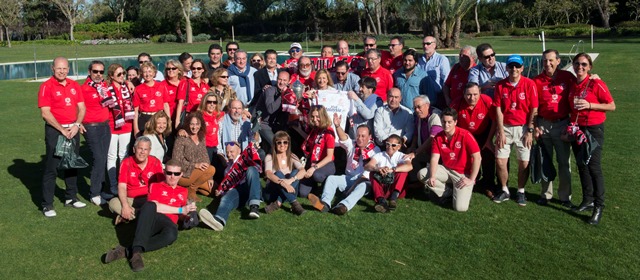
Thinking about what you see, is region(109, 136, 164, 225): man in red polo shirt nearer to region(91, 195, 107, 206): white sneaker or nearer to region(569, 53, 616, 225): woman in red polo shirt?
region(91, 195, 107, 206): white sneaker

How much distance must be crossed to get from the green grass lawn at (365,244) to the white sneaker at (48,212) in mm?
59

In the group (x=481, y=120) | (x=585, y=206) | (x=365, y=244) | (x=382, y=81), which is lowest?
(x=365, y=244)

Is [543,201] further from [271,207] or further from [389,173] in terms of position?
[271,207]

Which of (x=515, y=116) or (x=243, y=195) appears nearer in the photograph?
(x=515, y=116)

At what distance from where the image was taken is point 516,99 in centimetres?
596

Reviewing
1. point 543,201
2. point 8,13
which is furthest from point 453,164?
point 8,13

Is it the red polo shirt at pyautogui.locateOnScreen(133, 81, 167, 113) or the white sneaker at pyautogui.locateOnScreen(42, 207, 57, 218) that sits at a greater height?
the red polo shirt at pyautogui.locateOnScreen(133, 81, 167, 113)

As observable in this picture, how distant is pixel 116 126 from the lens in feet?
21.5

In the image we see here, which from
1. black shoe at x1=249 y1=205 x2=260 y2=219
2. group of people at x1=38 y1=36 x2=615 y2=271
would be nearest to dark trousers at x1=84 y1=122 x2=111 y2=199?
group of people at x1=38 y1=36 x2=615 y2=271

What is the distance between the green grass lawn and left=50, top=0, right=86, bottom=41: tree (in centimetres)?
5327

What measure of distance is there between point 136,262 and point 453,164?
11.3 feet

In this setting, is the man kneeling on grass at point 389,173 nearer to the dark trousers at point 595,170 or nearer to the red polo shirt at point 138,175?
the dark trousers at point 595,170

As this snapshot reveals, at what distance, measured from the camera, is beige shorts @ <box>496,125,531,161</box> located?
20.0 feet

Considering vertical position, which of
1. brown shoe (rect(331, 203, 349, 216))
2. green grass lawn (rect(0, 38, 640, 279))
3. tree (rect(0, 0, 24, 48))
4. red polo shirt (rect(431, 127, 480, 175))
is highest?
tree (rect(0, 0, 24, 48))
